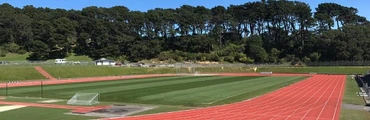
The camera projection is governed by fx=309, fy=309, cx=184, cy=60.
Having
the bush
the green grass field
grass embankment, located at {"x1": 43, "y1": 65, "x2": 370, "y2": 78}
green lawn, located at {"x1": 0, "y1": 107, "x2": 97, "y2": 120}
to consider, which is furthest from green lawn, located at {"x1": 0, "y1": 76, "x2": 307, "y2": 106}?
the bush

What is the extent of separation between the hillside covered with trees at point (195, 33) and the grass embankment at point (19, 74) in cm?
4744

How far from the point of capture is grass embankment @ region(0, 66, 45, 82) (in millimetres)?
54844

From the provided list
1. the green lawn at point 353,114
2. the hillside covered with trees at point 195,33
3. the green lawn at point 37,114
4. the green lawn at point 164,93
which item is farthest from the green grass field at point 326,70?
the green lawn at point 37,114

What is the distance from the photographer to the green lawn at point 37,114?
1756cm

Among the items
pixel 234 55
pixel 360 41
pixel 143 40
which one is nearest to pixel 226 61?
pixel 234 55

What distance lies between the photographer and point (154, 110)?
2045cm

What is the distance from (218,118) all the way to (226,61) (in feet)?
299

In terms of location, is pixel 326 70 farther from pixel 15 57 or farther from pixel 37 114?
pixel 15 57

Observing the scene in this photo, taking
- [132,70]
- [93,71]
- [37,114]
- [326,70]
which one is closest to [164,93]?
[37,114]

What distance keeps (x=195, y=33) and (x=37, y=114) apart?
114 m

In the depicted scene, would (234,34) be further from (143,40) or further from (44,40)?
(44,40)

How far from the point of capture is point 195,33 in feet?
429

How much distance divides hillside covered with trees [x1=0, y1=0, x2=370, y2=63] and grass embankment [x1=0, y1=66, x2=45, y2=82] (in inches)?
1868

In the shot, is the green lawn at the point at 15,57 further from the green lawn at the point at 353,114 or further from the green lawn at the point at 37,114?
the green lawn at the point at 353,114
